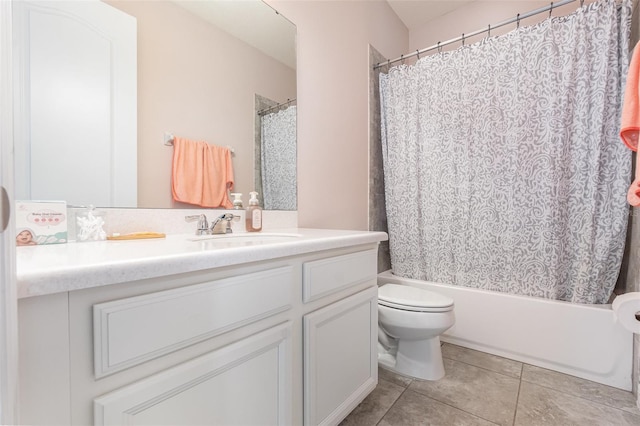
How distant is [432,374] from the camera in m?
1.54

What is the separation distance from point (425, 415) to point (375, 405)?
0.22 metres

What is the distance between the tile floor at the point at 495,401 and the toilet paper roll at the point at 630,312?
0.38 m

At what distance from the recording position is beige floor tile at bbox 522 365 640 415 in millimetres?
1339

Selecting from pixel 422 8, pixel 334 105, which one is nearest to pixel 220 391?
pixel 334 105

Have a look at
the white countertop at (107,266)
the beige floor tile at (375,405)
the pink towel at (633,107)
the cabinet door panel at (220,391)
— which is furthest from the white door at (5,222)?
the pink towel at (633,107)

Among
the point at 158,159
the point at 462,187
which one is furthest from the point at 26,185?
the point at 462,187

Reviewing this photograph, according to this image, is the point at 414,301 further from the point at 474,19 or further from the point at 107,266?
the point at 474,19

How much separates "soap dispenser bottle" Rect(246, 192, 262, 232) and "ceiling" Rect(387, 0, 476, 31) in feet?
6.88

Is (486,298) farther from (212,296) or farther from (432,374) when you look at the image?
(212,296)

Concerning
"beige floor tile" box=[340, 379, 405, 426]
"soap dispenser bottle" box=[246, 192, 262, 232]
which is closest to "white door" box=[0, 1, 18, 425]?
"soap dispenser bottle" box=[246, 192, 262, 232]

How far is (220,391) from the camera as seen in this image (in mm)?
682

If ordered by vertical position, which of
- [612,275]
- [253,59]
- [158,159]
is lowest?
[612,275]

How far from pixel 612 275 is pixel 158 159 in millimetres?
2277

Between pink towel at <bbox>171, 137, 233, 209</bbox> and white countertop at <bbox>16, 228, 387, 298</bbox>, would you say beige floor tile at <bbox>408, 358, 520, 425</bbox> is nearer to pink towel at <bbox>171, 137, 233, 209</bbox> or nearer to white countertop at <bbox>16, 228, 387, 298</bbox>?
white countertop at <bbox>16, 228, 387, 298</bbox>
